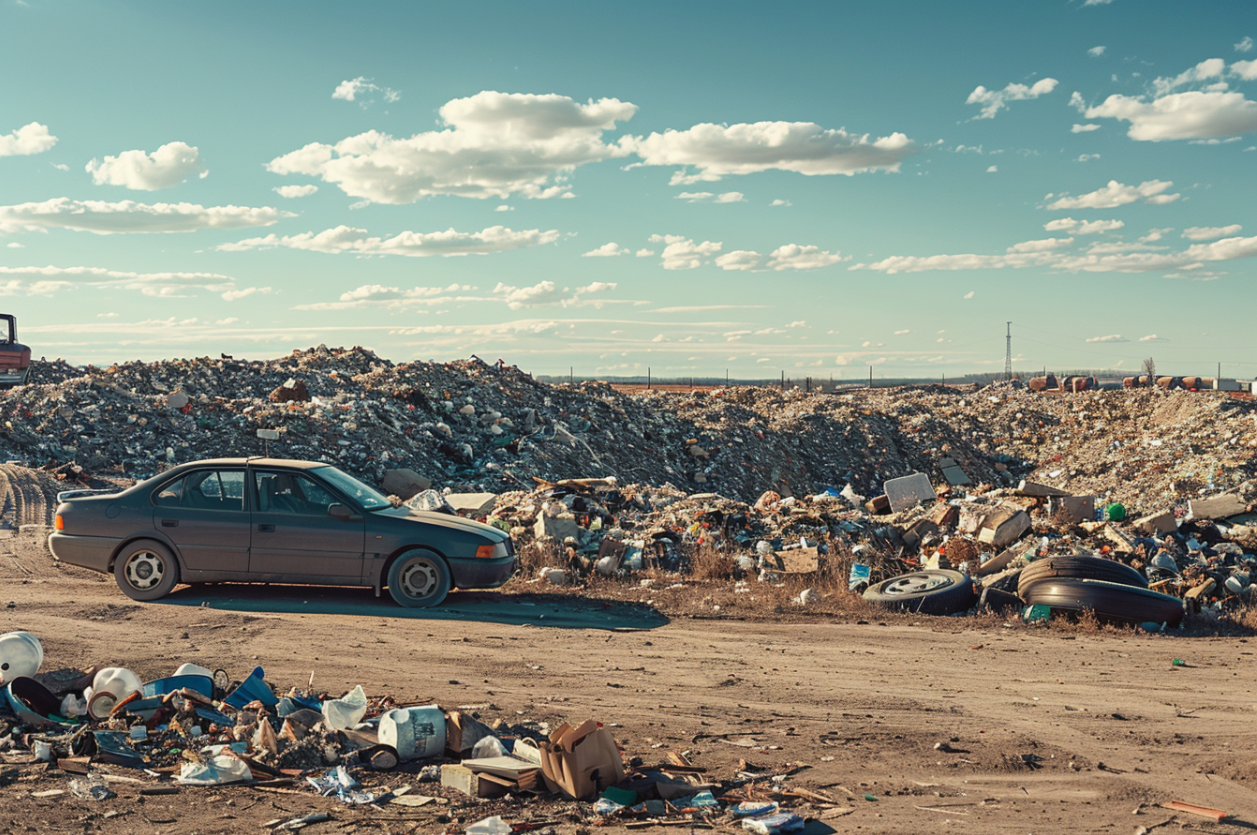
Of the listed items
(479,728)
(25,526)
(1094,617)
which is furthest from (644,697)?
(25,526)

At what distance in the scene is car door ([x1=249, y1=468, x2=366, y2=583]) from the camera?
9.55 meters

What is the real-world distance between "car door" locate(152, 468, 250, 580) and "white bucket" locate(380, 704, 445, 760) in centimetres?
497

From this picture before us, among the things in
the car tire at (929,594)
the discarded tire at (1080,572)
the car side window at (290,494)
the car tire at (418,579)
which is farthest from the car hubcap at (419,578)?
the discarded tire at (1080,572)

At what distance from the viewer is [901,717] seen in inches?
243

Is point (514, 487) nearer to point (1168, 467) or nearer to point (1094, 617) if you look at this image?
point (1094, 617)

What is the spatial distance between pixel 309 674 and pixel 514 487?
13717mm

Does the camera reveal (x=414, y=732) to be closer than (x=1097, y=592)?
Yes

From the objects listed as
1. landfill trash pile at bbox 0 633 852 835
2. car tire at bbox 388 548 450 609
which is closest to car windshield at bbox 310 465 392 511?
car tire at bbox 388 548 450 609

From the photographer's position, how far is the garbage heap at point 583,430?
21578mm

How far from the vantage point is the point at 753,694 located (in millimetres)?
6719

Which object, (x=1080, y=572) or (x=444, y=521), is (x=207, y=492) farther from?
(x=1080, y=572)

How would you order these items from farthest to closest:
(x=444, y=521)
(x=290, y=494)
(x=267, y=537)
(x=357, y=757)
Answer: (x=444, y=521)
(x=290, y=494)
(x=267, y=537)
(x=357, y=757)

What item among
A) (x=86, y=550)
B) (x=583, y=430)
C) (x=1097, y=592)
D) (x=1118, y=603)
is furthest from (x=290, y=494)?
Result: (x=583, y=430)

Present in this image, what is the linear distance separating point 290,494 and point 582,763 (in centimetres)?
597
